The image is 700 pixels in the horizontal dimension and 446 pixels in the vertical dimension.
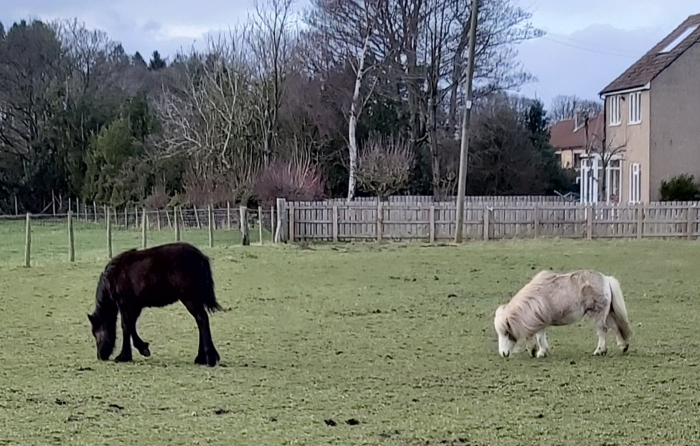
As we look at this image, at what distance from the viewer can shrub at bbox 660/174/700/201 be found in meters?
31.8

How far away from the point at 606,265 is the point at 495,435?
13889 mm

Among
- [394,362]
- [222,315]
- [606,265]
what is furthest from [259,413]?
[606,265]

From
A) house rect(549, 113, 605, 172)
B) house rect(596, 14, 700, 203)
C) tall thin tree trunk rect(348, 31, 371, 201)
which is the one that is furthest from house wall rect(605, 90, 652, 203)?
house rect(549, 113, 605, 172)

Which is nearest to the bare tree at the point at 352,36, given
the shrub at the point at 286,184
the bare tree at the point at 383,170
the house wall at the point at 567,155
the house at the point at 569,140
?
the bare tree at the point at 383,170

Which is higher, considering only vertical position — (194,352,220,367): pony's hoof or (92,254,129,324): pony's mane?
(92,254,129,324): pony's mane

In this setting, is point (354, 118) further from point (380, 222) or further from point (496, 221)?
point (496, 221)

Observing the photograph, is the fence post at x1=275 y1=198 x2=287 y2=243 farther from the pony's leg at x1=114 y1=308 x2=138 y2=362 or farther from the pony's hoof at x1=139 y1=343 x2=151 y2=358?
the pony's leg at x1=114 y1=308 x2=138 y2=362

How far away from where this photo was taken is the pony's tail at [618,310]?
902 centimetres

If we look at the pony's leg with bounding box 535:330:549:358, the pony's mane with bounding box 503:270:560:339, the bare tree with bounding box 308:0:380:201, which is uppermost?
the bare tree with bounding box 308:0:380:201

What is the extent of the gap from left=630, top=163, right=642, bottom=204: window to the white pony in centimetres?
2631

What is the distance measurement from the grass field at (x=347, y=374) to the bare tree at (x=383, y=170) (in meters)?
20.0

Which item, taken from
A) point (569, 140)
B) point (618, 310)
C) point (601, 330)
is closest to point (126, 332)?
point (601, 330)

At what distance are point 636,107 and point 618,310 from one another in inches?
1069

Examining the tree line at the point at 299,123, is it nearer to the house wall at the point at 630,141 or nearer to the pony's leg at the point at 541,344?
the house wall at the point at 630,141
